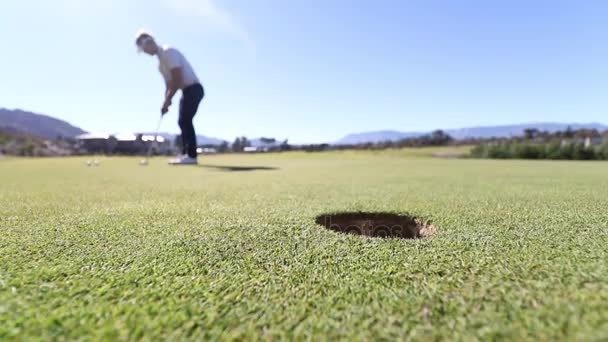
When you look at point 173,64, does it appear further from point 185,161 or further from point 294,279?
point 294,279

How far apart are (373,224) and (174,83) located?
526 centimetres

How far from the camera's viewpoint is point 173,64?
5.40 meters

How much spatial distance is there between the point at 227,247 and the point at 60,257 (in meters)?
0.48

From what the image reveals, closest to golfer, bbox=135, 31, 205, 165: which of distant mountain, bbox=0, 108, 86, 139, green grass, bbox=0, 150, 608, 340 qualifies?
green grass, bbox=0, 150, 608, 340

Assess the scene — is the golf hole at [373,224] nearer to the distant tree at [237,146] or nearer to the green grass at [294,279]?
the green grass at [294,279]

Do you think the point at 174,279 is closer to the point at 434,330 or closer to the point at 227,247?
the point at 227,247

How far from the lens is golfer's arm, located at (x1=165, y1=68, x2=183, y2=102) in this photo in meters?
5.41

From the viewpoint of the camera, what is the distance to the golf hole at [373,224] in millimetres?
1501

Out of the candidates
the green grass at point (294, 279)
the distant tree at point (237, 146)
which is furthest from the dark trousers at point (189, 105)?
the distant tree at point (237, 146)

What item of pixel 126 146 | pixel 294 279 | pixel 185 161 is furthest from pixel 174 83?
pixel 126 146

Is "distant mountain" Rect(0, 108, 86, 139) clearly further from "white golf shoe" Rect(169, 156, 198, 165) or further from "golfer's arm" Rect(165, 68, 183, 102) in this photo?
"golfer's arm" Rect(165, 68, 183, 102)

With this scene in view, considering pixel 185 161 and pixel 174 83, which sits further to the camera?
pixel 185 161

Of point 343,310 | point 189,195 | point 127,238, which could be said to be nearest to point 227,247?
point 127,238

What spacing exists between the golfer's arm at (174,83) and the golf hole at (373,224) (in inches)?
201
